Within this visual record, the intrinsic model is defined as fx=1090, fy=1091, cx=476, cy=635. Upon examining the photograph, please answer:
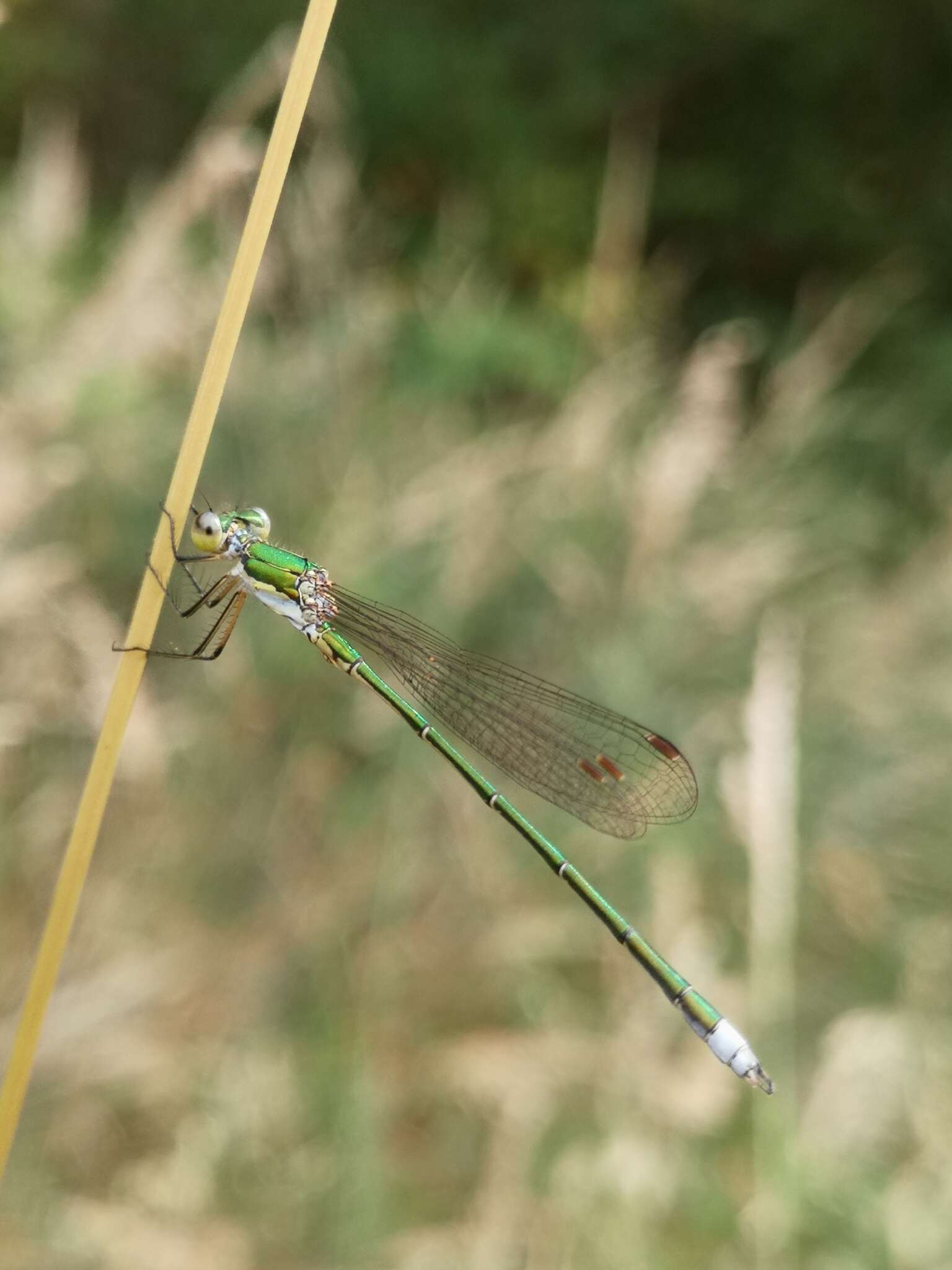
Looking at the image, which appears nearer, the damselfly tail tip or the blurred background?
the damselfly tail tip

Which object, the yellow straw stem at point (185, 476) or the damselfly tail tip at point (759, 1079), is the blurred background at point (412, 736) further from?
the yellow straw stem at point (185, 476)

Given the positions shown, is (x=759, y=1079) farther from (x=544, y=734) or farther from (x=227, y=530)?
(x=227, y=530)

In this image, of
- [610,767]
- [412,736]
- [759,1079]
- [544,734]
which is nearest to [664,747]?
[610,767]

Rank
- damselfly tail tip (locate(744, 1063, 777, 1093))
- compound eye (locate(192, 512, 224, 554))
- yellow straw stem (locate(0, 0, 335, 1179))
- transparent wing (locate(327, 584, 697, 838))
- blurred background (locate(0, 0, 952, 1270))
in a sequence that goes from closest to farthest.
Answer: yellow straw stem (locate(0, 0, 335, 1179)) < damselfly tail tip (locate(744, 1063, 777, 1093)) < compound eye (locate(192, 512, 224, 554)) < transparent wing (locate(327, 584, 697, 838)) < blurred background (locate(0, 0, 952, 1270))

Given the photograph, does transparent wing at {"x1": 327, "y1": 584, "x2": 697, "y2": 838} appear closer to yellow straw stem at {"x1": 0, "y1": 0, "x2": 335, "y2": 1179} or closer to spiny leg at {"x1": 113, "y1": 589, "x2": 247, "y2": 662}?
spiny leg at {"x1": 113, "y1": 589, "x2": 247, "y2": 662}

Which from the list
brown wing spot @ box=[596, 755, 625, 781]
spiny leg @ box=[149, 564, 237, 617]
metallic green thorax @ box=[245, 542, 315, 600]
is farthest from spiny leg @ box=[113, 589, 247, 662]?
brown wing spot @ box=[596, 755, 625, 781]

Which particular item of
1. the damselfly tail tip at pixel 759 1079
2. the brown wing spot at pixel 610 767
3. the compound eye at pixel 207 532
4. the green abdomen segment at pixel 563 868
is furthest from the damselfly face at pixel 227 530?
the damselfly tail tip at pixel 759 1079

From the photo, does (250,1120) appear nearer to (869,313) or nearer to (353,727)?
(353,727)
